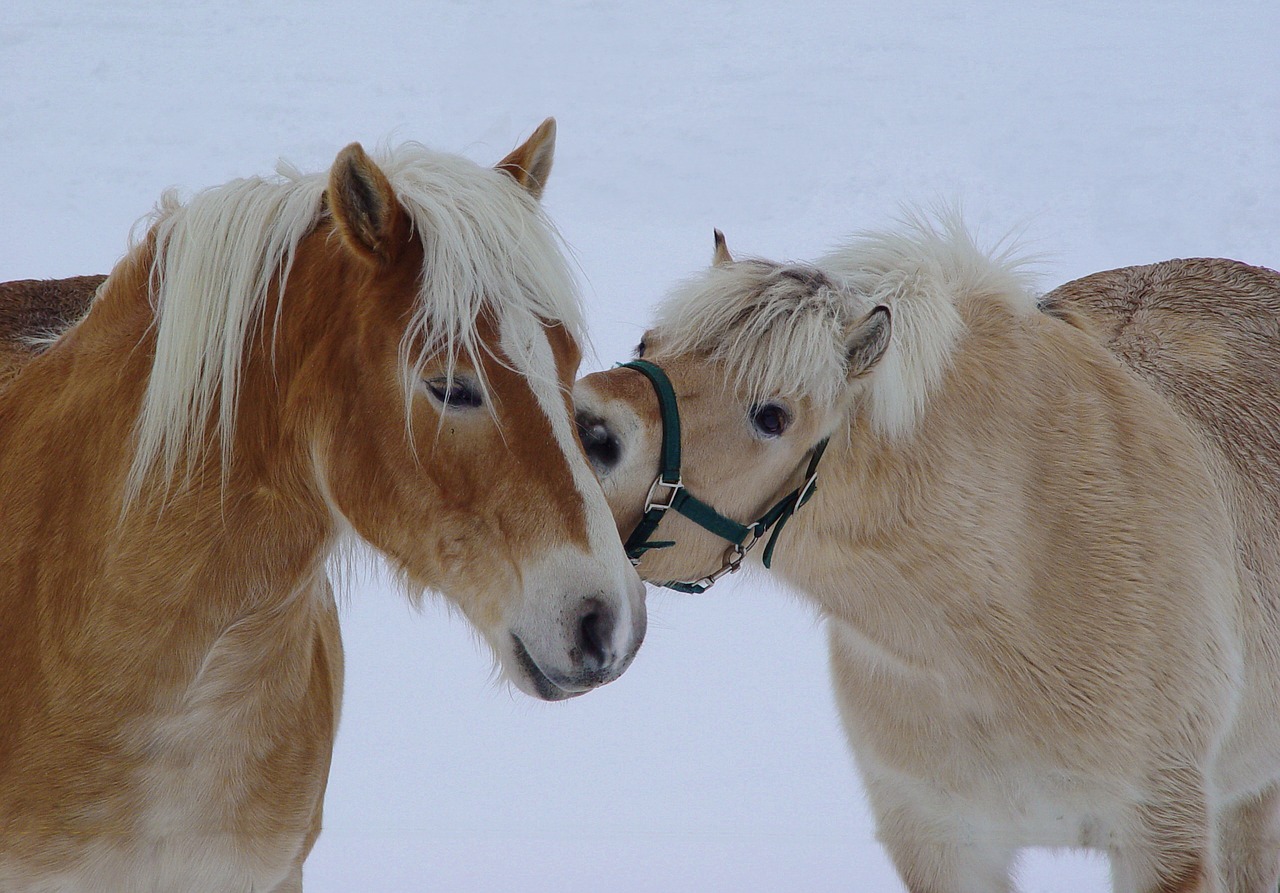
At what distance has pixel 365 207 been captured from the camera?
1.61m

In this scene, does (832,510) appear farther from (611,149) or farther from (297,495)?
(611,149)

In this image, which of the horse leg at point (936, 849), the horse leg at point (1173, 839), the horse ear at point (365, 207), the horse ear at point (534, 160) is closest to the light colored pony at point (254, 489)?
the horse ear at point (365, 207)

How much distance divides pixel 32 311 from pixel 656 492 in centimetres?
188

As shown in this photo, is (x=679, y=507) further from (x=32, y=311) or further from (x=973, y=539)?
(x=32, y=311)

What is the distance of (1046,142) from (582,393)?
726cm

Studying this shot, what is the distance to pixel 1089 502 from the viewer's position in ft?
8.01

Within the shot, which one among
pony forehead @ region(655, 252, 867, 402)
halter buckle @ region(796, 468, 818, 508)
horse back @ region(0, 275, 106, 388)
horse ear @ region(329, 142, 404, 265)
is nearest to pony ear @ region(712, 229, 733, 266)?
pony forehead @ region(655, 252, 867, 402)

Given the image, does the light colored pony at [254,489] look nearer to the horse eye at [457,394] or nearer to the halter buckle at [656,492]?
the horse eye at [457,394]

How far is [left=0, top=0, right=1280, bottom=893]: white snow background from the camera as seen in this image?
4.10 metres

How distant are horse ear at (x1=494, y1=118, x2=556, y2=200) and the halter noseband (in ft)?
1.45

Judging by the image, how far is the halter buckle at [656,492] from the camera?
7.30 feet

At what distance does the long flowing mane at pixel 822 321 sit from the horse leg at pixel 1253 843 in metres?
1.78

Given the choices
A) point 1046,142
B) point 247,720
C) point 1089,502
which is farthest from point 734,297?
point 1046,142

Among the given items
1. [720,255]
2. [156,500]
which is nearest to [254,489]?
[156,500]
